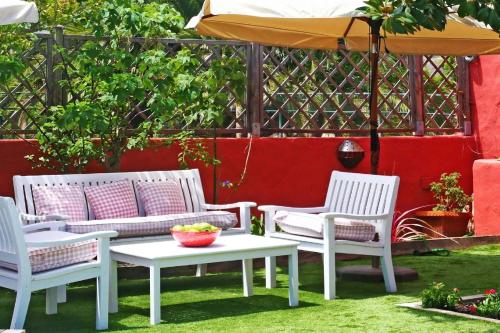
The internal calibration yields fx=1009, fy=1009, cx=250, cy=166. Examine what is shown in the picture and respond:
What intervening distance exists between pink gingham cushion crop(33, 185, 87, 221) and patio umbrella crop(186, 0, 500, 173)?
1.56m

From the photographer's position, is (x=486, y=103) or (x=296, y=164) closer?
(x=296, y=164)

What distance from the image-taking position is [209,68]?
8.89m

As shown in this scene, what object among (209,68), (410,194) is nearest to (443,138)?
(410,194)

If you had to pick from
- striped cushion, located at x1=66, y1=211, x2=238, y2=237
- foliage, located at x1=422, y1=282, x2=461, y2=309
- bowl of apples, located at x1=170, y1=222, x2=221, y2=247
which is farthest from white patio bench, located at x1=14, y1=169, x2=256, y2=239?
foliage, located at x1=422, y1=282, x2=461, y2=309

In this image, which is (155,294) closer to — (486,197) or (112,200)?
(112,200)

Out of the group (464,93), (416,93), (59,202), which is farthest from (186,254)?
(464,93)

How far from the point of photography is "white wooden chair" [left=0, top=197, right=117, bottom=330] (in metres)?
5.61

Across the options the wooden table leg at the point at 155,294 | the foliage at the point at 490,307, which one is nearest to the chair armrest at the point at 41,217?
the wooden table leg at the point at 155,294

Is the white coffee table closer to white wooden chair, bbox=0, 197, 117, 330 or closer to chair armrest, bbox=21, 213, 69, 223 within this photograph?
white wooden chair, bbox=0, 197, 117, 330

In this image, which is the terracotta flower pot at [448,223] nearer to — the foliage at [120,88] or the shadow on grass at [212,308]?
the foliage at [120,88]

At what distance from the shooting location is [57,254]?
5.89 m

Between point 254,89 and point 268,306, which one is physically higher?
point 254,89

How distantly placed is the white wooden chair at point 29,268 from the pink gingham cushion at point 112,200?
124 cm

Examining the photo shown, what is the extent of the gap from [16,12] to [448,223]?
17.8 feet
